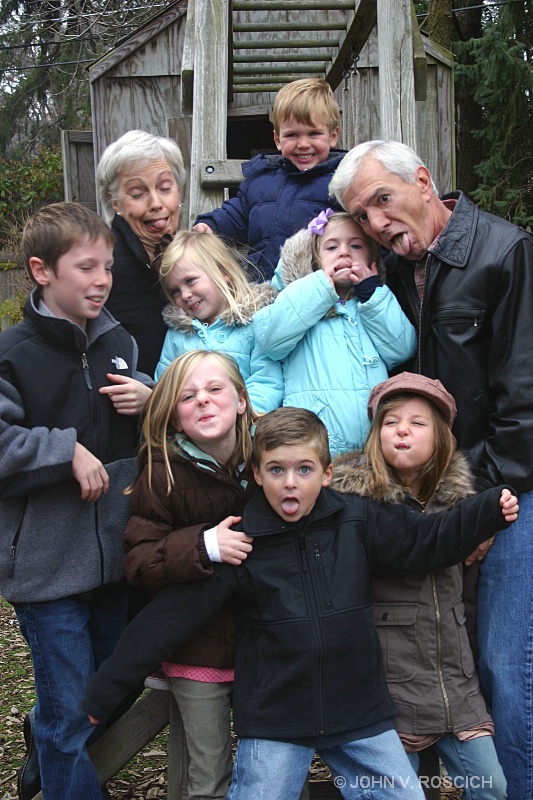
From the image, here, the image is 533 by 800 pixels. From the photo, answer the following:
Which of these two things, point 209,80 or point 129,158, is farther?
point 209,80

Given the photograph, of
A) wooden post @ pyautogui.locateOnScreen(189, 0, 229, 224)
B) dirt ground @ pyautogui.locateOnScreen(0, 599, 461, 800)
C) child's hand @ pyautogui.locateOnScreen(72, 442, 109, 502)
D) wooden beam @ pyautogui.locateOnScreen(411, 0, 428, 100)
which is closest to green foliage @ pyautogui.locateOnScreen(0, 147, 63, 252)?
dirt ground @ pyautogui.locateOnScreen(0, 599, 461, 800)

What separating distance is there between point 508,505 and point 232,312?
3.86 feet

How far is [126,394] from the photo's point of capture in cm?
275

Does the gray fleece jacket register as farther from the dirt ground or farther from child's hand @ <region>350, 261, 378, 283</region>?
the dirt ground

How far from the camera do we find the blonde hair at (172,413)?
2650 millimetres

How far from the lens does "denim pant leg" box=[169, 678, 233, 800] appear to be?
2.57 m

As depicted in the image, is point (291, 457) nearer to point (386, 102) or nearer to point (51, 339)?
point (51, 339)

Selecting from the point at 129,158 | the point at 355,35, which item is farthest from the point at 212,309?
the point at 355,35

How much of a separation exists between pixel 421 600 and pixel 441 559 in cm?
16

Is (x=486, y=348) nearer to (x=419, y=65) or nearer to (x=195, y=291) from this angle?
(x=195, y=291)

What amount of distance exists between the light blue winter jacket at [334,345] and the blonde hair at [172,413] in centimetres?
22

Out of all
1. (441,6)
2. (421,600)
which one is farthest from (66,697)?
(441,6)

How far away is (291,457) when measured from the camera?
8.18 ft

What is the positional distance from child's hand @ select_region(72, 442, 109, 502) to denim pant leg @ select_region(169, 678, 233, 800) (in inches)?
25.3
